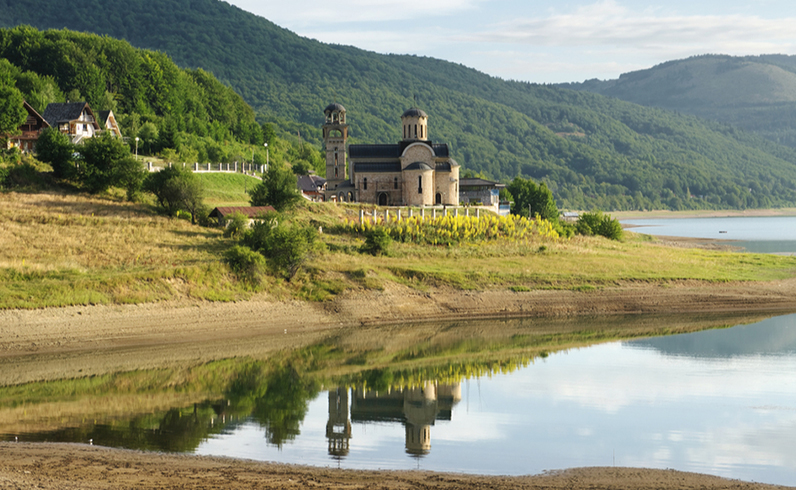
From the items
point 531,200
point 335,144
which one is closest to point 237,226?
point 335,144

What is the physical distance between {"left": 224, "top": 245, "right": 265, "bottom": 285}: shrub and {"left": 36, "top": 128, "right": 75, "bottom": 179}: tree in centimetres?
2306

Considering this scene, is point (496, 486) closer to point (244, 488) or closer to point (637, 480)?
point (637, 480)

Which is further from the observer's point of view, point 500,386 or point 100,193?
point 100,193

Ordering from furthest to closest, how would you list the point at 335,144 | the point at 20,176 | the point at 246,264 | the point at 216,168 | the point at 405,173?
the point at 335,144, the point at 216,168, the point at 405,173, the point at 20,176, the point at 246,264

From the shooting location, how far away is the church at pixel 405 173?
263 feet

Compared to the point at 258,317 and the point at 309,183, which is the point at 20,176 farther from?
the point at 309,183

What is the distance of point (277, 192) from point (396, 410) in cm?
3656

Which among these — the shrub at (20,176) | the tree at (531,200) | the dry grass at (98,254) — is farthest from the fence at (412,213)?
the tree at (531,200)

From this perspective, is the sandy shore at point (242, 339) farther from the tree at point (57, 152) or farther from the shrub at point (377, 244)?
the tree at point (57, 152)

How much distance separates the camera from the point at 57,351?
36.2 m

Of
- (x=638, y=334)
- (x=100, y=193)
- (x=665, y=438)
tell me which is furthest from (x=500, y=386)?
(x=100, y=193)

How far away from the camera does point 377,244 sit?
186 ft

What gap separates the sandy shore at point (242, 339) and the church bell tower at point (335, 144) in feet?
138

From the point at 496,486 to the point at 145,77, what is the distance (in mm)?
114398
